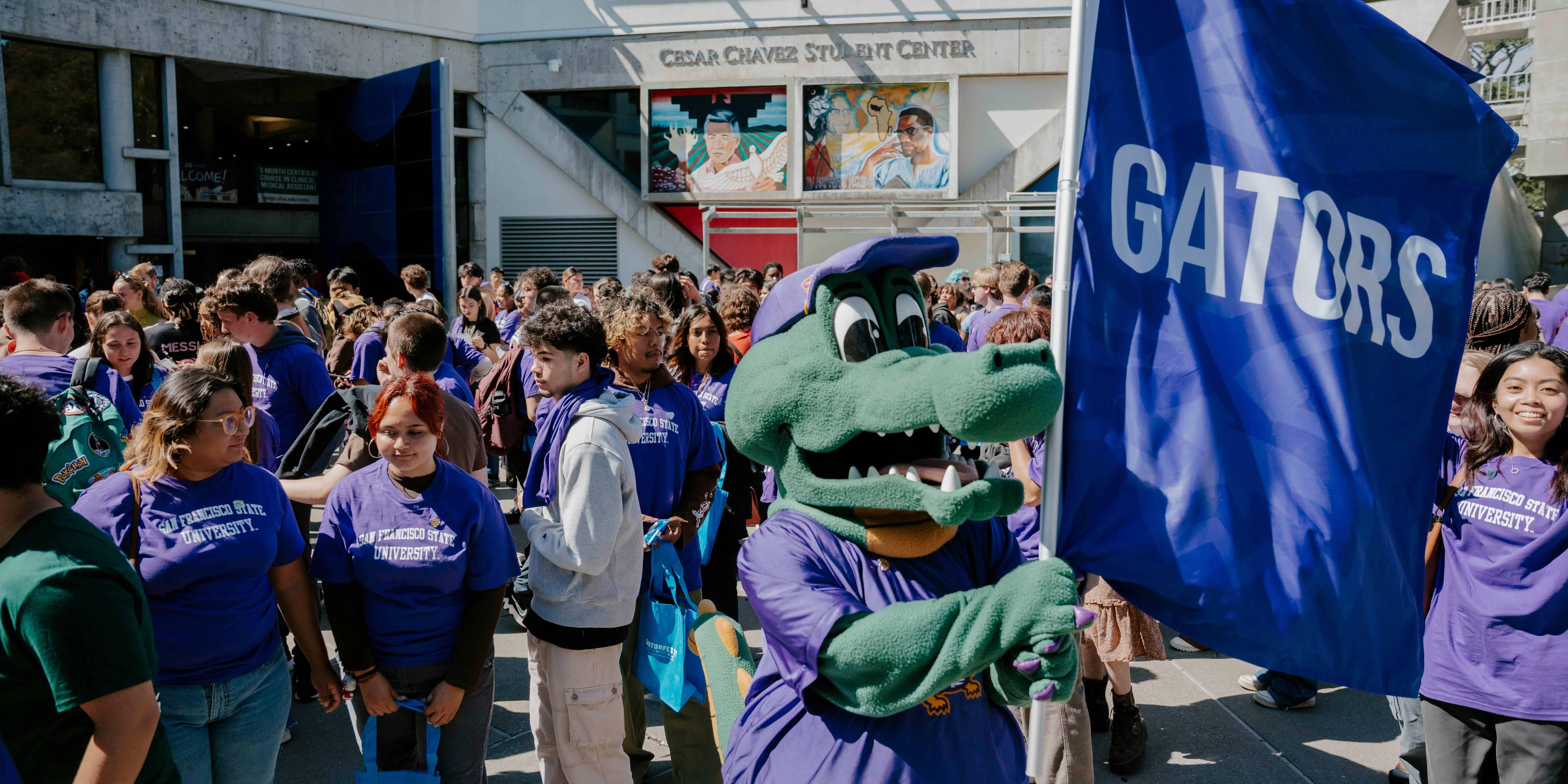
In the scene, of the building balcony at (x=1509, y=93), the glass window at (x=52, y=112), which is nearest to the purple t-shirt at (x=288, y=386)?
the glass window at (x=52, y=112)

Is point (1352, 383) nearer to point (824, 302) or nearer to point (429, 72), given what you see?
point (824, 302)

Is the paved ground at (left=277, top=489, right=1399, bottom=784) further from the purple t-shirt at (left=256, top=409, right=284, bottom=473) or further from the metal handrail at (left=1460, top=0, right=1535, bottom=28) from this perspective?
the metal handrail at (left=1460, top=0, right=1535, bottom=28)

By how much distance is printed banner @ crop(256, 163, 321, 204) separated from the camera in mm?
21094

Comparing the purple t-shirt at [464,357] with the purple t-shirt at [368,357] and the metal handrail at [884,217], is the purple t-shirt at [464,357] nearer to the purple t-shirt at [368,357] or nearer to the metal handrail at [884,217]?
the purple t-shirt at [368,357]

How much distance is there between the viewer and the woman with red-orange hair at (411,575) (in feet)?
10.2

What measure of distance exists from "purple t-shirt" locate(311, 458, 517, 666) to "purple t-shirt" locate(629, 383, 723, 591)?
76 centimetres

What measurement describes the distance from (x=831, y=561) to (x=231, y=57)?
18025mm

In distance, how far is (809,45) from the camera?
18344 mm

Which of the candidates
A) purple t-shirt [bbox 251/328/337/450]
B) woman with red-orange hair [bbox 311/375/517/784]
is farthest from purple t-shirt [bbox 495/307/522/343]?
woman with red-orange hair [bbox 311/375/517/784]

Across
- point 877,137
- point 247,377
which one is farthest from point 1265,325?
point 877,137

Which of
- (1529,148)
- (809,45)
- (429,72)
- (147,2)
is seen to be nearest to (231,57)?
(147,2)

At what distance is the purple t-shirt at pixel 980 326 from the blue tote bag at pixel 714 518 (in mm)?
2204

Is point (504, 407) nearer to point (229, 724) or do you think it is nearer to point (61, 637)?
point (229, 724)

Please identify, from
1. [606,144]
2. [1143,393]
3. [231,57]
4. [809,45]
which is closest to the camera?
[1143,393]
